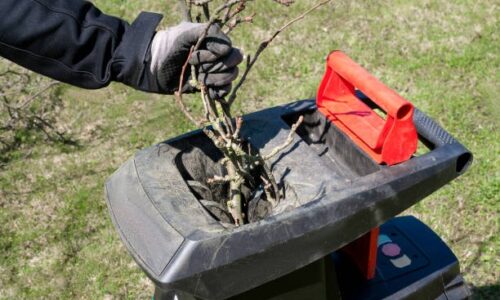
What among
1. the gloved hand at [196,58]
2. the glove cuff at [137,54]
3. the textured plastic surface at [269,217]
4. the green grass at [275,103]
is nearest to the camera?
the textured plastic surface at [269,217]

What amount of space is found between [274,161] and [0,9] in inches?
34.2

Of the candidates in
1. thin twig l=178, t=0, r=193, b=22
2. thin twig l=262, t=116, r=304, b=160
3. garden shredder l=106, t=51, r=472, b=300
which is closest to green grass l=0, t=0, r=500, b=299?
garden shredder l=106, t=51, r=472, b=300

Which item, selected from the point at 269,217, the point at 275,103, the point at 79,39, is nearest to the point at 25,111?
the point at 275,103

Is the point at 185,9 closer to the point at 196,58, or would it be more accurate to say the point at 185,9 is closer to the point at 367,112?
the point at 196,58

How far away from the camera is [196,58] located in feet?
5.57

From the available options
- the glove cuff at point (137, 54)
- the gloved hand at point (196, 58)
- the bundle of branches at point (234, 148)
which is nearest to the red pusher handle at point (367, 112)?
the bundle of branches at point (234, 148)

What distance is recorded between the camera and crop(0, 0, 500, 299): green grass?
10.7 feet

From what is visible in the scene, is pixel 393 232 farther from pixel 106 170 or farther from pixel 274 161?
pixel 106 170

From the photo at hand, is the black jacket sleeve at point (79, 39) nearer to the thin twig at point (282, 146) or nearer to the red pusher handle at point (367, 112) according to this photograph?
the thin twig at point (282, 146)

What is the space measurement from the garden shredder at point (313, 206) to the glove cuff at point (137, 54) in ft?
0.68

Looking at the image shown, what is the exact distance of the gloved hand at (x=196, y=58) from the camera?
168 cm

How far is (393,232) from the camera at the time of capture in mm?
2387

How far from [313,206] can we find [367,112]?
0.48 metres

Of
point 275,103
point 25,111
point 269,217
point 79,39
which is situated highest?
point 79,39
